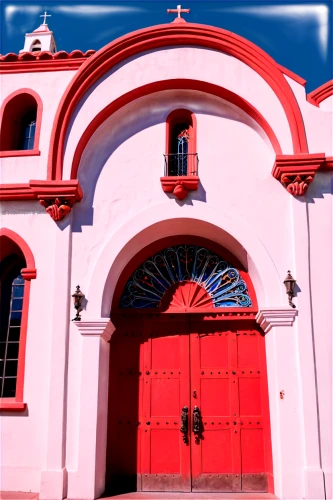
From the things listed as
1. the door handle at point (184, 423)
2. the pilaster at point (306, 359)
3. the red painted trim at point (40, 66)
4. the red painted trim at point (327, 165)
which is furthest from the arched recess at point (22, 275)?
the red painted trim at point (327, 165)

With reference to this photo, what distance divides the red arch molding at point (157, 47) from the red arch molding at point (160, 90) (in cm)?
32

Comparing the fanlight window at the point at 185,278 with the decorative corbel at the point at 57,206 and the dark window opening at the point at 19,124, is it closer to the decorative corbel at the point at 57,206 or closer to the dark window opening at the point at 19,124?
the decorative corbel at the point at 57,206

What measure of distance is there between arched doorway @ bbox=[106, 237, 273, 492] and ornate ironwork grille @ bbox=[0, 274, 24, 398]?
5.03 feet

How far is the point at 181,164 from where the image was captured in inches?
346

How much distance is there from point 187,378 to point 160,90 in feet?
15.5

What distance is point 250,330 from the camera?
8461mm

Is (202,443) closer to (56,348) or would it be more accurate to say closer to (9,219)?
(56,348)

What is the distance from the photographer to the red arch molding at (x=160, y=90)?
856 centimetres

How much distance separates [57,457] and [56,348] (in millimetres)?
1493

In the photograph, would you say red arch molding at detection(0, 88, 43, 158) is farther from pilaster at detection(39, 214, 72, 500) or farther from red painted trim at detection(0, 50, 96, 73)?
pilaster at detection(39, 214, 72, 500)

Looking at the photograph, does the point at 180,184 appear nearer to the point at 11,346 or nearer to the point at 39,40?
the point at 11,346

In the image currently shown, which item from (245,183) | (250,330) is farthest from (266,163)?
(250,330)

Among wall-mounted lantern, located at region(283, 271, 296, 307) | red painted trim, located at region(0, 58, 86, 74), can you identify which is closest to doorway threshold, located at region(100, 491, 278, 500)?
wall-mounted lantern, located at region(283, 271, 296, 307)

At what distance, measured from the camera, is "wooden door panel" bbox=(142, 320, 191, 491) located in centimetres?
796
